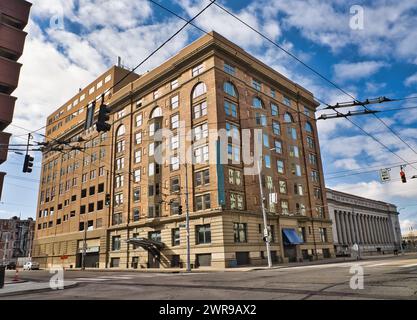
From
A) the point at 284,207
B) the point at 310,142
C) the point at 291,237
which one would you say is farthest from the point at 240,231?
the point at 310,142

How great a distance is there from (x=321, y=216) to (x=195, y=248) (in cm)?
2429

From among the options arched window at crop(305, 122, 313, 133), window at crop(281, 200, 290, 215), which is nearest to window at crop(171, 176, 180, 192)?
window at crop(281, 200, 290, 215)

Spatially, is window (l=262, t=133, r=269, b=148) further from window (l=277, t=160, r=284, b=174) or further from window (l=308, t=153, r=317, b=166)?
window (l=308, t=153, r=317, b=166)

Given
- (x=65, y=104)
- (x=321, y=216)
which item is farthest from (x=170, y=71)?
(x=65, y=104)

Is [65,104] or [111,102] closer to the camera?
[111,102]

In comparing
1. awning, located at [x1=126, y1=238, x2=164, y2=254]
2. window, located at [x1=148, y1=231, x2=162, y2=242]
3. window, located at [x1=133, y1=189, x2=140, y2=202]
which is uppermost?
window, located at [x1=133, y1=189, x2=140, y2=202]

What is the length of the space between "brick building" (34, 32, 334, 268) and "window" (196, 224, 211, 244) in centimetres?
11

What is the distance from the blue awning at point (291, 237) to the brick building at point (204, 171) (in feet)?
0.78

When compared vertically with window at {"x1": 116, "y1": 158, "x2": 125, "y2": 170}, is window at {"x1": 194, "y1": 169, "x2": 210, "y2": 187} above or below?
below

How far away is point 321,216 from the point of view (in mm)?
51438

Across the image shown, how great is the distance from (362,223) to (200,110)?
223ft

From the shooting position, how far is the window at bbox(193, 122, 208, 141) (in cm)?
3898
